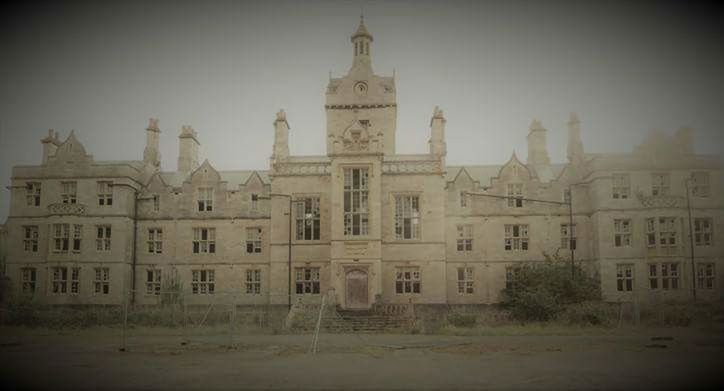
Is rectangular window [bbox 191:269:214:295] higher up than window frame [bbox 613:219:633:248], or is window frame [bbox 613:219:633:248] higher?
window frame [bbox 613:219:633:248]

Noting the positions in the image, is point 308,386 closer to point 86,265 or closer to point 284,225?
point 284,225

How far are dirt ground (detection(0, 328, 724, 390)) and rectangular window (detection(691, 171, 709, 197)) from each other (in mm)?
14519

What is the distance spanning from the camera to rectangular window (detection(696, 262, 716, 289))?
39031 mm

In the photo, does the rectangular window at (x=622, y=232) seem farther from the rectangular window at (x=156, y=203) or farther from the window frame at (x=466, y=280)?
the rectangular window at (x=156, y=203)

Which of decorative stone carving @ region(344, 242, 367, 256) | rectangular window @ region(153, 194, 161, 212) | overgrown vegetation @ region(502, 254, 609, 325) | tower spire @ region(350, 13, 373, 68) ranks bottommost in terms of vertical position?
overgrown vegetation @ region(502, 254, 609, 325)

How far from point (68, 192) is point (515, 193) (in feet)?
111

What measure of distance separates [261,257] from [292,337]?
1477cm

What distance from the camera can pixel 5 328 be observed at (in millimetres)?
32250

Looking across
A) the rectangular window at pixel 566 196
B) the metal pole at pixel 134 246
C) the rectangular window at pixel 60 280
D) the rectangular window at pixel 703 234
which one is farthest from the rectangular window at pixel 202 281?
the rectangular window at pixel 703 234

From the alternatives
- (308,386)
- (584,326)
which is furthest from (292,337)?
(584,326)

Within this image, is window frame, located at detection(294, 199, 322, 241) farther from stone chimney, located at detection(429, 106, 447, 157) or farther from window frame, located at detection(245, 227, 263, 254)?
stone chimney, located at detection(429, 106, 447, 157)

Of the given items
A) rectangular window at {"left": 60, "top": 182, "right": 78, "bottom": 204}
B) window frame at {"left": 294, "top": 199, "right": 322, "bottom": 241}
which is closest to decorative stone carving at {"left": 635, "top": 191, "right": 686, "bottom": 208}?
window frame at {"left": 294, "top": 199, "right": 322, "bottom": 241}

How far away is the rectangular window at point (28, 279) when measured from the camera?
41406 millimetres

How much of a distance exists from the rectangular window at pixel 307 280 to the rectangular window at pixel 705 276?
2653 cm
